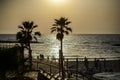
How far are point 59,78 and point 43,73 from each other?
3.36 metres

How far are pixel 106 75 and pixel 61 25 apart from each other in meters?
20.7

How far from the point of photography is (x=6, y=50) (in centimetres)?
2419

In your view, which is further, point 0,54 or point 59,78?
point 59,78

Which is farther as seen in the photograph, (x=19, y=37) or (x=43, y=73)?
(x=19, y=37)

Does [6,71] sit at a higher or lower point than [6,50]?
lower

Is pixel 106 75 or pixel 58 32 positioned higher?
pixel 58 32

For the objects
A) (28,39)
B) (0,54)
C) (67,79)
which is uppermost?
(28,39)

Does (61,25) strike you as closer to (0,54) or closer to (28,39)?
(28,39)

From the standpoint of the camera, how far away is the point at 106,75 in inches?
1384

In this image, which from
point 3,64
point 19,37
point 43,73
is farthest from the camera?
point 19,37

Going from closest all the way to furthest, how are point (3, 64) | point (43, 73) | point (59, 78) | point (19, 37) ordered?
1. point (3, 64)
2. point (59, 78)
3. point (43, 73)
4. point (19, 37)

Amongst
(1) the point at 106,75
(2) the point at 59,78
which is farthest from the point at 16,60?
(1) the point at 106,75

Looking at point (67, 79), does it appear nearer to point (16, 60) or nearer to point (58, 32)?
point (16, 60)

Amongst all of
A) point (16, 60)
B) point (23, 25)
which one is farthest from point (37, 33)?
point (16, 60)
